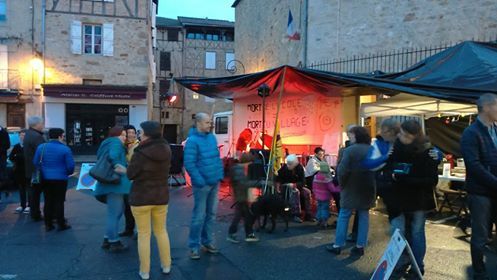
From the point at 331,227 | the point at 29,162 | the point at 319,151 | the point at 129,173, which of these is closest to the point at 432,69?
the point at 319,151

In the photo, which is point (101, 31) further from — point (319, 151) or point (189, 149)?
point (189, 149)

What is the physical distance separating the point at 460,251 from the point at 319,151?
2794 mm

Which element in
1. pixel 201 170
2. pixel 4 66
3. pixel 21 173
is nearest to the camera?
pixel 201 170

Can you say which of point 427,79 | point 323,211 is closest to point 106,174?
point 323,211

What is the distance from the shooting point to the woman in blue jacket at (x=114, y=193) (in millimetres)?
5363

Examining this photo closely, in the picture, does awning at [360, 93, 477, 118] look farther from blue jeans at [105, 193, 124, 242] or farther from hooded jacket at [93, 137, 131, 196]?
blue jeans at [105, 193, 124, 242]

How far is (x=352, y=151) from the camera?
16.8ft

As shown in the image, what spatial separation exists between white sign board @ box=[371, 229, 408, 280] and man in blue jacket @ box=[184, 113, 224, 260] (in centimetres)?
214

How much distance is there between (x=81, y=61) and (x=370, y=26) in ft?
48.0

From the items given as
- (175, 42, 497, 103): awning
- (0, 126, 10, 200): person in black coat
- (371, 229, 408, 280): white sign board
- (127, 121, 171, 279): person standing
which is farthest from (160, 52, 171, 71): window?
(371, 229, 408, 280): white sign board

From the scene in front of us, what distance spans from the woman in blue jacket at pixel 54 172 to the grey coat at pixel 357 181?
12.9ft

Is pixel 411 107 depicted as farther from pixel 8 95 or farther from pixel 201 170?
pixel 8 95

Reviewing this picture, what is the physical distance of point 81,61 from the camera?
73.9 feet

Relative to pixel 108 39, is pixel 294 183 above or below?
below
